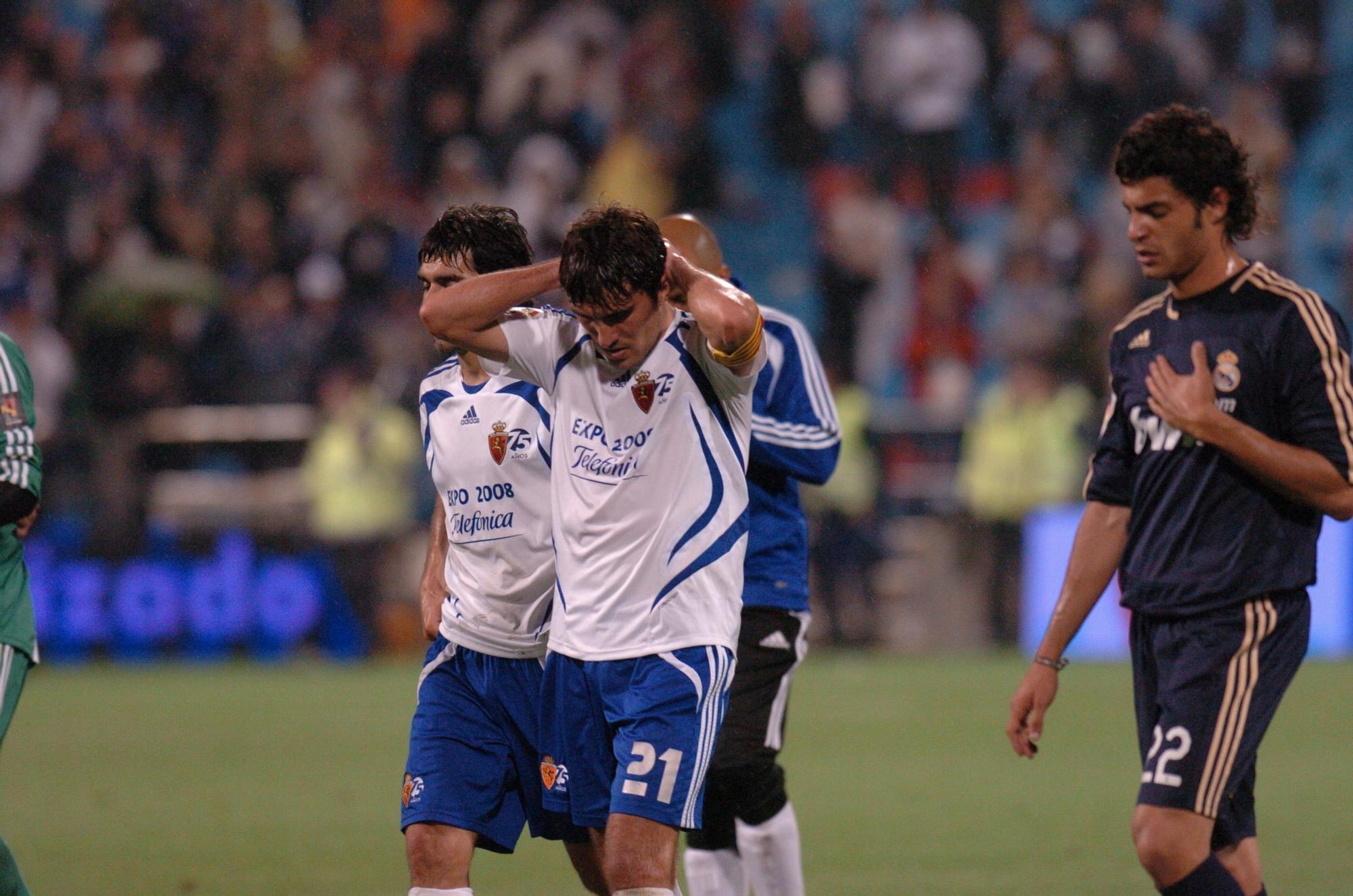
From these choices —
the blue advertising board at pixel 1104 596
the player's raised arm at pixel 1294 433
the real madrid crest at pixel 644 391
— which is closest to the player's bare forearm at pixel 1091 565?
the player's raised arm at pixel 1294 433

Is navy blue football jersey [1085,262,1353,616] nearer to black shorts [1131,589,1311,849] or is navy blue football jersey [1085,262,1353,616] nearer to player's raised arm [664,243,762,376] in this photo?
black shorts [1131,589,1311,849]

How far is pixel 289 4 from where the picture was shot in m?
19.3

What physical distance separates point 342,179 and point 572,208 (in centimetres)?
250

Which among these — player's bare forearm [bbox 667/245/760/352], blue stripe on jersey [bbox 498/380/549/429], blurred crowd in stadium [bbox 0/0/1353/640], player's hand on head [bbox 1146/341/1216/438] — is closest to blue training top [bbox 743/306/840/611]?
blue stripe on jersey [bbox 498/380/549/429]

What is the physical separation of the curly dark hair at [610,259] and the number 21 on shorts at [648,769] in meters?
1.08

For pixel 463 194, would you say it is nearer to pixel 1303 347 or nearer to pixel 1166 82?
pixel 1166 82

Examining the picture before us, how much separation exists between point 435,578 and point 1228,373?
227 cm

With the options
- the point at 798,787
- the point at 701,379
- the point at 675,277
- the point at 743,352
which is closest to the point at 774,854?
the point at 701,379

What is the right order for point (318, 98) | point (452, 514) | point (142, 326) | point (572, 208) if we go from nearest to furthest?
point (452, 514)
point (142, 326)
point (572, 208)
point (318, 98)

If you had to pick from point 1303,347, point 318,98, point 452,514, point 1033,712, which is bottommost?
point 1033,712

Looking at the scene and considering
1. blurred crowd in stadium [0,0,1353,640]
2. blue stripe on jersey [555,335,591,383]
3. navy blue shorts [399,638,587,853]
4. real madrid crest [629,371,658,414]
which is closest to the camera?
real madrid crest [629,371,658,414]

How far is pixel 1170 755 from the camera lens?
423 centimetres

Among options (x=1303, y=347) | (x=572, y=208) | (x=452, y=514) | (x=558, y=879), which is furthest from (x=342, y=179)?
(x=1303, y=347)

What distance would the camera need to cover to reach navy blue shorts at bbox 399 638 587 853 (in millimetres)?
4723
